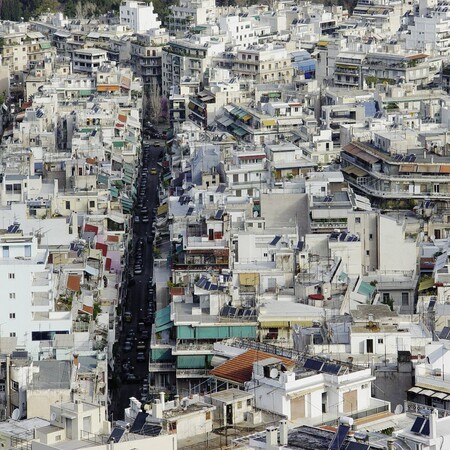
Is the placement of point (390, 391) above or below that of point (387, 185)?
below

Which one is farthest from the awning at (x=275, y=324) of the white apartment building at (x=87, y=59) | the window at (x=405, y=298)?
the white apartment building at (x=87, y=59)

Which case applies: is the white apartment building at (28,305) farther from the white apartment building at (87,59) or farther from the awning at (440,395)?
the white apartment building at (87,59)

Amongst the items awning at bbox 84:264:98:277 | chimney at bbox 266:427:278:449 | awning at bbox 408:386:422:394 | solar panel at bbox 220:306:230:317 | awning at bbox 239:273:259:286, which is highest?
awning at bbox 84:264:98:277

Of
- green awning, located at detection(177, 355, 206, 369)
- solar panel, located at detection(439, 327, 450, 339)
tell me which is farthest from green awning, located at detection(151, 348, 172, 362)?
solar panel, located at detection(439, 327, 450, 339)

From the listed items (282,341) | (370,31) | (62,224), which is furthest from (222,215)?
(370,31)

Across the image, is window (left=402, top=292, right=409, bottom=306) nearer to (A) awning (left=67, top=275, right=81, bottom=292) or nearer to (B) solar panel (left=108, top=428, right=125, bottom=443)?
(A) awning (left=67, top=275, right=81, bottom=292)

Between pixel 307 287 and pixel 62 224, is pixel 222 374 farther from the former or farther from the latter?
pixel 62 224

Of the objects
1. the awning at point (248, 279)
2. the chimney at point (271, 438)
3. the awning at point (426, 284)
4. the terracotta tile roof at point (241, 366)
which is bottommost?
the chimney at point (271, 438)
